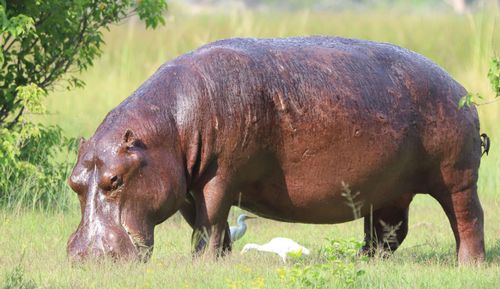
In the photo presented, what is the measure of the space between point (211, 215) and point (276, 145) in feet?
1.92

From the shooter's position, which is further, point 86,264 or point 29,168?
point 29,168

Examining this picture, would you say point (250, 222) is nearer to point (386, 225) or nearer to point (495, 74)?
point (386, 225)

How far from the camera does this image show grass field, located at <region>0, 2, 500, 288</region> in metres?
6.80

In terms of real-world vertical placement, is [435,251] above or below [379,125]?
below

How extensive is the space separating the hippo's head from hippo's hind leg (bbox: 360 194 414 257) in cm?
195

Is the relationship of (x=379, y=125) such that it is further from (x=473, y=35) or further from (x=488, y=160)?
(x=473, y=35)

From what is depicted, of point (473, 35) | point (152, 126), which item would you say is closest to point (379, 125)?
point (152, 126)

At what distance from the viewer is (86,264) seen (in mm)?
6977

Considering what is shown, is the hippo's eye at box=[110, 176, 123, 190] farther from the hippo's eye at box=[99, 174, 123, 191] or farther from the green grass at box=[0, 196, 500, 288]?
the green grass at box=[0, 196, 500, 288]

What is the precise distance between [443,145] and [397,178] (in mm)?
356

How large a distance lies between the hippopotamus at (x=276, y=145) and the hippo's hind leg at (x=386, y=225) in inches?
11.3

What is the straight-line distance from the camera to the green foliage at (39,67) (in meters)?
10.2

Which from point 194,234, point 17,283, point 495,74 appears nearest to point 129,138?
point 194,234

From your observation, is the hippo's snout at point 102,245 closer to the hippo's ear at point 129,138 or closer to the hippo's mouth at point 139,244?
the hippo's mouth at point 139,244
